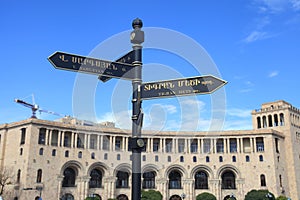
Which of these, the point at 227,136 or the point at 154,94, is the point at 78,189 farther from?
the point at 154,94

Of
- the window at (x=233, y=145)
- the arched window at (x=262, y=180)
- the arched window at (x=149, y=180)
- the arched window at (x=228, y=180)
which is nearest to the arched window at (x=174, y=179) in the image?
the arched window at (x=149, y=180)

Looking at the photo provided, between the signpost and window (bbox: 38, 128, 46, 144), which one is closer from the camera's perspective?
the signpost

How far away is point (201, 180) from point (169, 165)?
8128mm

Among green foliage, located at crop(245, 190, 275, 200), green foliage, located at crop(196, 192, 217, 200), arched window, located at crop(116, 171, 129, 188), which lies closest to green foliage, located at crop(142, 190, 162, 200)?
arched window, located at crop(116, 171, 129, 188)

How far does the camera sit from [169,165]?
71312 millimetres

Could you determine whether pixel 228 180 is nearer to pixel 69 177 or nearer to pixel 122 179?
pixel 122 179

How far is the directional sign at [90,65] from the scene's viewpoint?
8.81 m

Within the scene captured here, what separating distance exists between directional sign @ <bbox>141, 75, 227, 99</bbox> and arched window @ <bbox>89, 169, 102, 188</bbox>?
201 feet

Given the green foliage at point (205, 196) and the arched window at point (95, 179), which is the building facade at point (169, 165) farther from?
the green foliage at point (205, 196)

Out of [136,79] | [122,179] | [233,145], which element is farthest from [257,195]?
[136,79]

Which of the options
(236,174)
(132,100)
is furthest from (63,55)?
(236,174)

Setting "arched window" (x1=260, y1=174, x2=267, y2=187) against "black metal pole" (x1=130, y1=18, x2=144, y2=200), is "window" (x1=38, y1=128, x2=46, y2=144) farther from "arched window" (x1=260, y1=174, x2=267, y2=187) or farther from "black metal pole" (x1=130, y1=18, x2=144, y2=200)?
"black metal pole" (x1=130, y1=18, x2=144, y2=200)

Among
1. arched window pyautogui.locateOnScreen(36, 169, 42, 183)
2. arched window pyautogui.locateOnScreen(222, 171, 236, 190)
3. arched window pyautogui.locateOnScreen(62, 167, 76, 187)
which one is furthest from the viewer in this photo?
arched window pyautogui.locateOnScreen(222, 171, 236, 190)

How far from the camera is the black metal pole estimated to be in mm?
8477
